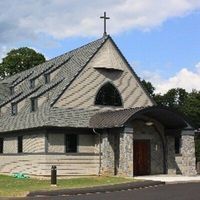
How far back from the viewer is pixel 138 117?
3294cm

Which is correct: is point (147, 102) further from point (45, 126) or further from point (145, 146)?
point (45, 126)

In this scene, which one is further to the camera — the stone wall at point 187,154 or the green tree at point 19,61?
the green tree at point 19,61

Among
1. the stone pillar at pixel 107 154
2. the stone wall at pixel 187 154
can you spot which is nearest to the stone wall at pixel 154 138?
the stone wall at pixel 187 154

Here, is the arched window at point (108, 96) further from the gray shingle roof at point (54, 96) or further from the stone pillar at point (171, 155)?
the stone pillar at point (171, 155)

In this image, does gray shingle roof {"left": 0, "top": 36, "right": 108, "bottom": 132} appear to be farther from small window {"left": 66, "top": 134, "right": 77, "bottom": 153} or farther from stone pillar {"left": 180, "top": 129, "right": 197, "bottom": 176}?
stone pillar {"left": 180, "top": 129, "right": 197, "bottom": 176}

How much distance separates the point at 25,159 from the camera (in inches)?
1378

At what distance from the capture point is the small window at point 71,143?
→ 3341cm

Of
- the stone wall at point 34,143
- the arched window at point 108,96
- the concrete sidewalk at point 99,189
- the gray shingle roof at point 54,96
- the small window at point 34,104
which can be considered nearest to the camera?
the concrete sidewalk at point 99,189

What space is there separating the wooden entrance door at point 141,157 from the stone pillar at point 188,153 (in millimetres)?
2383

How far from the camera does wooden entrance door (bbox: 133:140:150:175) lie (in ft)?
111

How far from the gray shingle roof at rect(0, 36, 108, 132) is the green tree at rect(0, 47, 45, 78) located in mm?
24676

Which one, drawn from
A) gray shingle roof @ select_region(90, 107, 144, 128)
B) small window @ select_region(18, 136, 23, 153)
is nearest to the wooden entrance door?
gray shingle roof @ select_region(90, 107, 144, 128)

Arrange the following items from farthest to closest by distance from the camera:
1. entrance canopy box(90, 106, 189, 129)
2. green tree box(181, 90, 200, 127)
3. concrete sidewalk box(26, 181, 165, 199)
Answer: green tree box(181, 90, 200, 127)
entrance canopy box(90, 106, 189, 129)
concrete sidewalk box(26, 181, 165, 199)

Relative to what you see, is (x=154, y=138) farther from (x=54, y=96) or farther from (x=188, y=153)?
(x=54, y=96)
